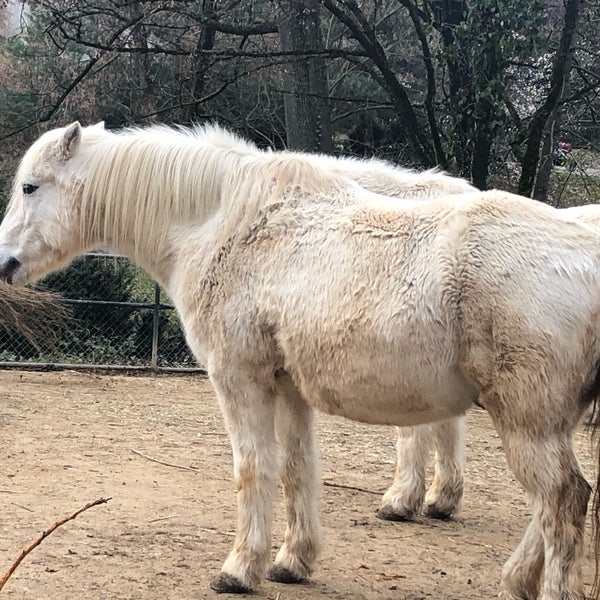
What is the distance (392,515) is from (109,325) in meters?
6.06

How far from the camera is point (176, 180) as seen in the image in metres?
3.82

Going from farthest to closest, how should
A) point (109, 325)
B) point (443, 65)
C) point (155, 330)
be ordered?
point (109, 325) → point (155, 330) → point (443, 65)

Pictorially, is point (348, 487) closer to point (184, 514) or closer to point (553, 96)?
point (184, 514)

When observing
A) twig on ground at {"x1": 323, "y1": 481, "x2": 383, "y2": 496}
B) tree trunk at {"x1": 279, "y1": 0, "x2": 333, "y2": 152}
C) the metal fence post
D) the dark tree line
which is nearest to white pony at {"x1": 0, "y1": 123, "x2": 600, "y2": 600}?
twig on ground at {"x1": 323, "y1": 481, "x2": 383, "y2": 496}

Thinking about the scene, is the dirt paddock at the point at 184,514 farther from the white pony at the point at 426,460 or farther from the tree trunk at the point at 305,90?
the tree trunk at the point at 305,90

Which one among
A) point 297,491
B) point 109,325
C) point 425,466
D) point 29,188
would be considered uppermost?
point 29,188

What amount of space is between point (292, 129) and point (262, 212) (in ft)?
16.6

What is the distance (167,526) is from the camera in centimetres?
445

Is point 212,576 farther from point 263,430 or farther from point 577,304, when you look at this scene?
point 577,304

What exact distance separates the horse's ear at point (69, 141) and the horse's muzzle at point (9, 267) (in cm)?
53

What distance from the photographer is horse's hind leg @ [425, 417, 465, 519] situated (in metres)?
4.90

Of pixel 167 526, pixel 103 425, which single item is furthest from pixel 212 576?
pixel 103 425

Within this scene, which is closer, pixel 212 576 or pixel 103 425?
pixel 212 576

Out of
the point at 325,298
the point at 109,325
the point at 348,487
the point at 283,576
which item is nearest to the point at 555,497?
the point at 325,298
